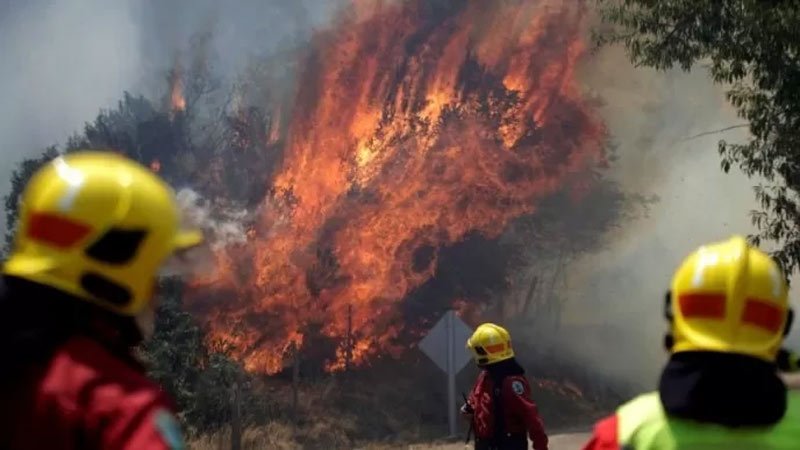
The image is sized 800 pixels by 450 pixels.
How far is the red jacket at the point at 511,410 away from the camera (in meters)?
8.17

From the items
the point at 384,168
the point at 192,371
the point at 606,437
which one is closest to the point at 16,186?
the point at 192,371

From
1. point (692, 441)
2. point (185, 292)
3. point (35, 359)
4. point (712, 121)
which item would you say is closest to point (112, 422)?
point (35, 359)

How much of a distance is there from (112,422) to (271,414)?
20998mm

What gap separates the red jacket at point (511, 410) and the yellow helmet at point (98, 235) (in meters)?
6.11

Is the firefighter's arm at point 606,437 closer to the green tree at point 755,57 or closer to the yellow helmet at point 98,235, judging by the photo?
the yellow helmet at point 98,235

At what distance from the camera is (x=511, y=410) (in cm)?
822

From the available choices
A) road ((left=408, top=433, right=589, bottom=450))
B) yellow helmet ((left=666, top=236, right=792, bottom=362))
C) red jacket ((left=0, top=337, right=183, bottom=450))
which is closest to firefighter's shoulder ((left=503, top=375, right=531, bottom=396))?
yellow helmet ((left=666, top=236, right=792, bottom=362))

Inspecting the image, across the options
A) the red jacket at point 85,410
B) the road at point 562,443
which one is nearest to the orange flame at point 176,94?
the road at point 562,443

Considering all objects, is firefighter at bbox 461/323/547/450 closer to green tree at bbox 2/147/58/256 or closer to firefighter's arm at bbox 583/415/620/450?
firefighter's arm at bbox 583/415/620/450

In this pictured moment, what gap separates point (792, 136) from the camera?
13016mm

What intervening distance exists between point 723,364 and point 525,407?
560 cm

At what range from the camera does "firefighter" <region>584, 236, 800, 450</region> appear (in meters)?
2.68

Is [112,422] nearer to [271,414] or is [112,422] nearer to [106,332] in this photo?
[106,332]

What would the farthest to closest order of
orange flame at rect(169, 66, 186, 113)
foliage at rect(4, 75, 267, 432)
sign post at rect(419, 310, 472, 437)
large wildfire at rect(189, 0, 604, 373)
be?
1. orange flame at rect(169, 66, 186, 113)
2. large wildfire at rect(189, 0, 604, 373)
3. foliage at rect(4, 75, 267, 432)
4. sign post at rect(419, 310, 472, 437)
